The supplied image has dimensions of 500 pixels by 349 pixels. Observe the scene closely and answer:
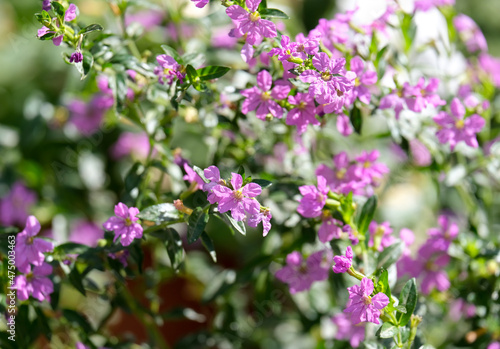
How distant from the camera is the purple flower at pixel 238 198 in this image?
0.61m

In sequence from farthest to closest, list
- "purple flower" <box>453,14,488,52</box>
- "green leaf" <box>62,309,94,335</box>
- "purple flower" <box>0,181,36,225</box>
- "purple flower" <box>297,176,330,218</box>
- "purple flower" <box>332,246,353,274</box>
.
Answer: "purple flower" <box>0,181,36,225</box>
"purple flower" <box>453,14,488,52</box>
"green leaf" <box>62,309,94,335</box>
"purple flower" <box>297,176,330,218</box>
"purple flower" <box>332,246,353,274</box>

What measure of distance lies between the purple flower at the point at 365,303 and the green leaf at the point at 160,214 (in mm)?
212

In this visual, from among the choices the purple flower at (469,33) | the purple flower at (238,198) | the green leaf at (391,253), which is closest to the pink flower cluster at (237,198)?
the purple flower at (238,198)

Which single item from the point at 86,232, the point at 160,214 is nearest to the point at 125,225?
the point at 160,214

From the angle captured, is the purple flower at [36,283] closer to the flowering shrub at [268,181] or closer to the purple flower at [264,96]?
the flowering shrub at [268,181]

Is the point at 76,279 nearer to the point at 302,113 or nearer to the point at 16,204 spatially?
the point at 302,113

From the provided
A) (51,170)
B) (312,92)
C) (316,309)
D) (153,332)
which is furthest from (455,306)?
(51,170)

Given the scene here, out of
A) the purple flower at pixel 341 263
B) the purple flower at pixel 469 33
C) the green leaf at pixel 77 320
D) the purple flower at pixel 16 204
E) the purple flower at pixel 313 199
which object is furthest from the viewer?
the purple flower at pixel 16 204

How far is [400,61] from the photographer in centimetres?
89

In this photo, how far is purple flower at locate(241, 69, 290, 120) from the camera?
27.2 inches

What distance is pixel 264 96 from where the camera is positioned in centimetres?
71

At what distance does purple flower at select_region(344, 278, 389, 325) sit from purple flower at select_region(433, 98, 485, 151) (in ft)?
0.89

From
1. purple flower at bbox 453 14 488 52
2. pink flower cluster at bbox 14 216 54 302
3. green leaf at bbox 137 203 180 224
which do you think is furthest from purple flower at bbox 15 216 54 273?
purple flower at bbox 453 14 488 52

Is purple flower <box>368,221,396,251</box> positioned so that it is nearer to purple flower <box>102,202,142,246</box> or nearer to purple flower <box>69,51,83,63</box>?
purple flower <box>102,202,142,246</box>
